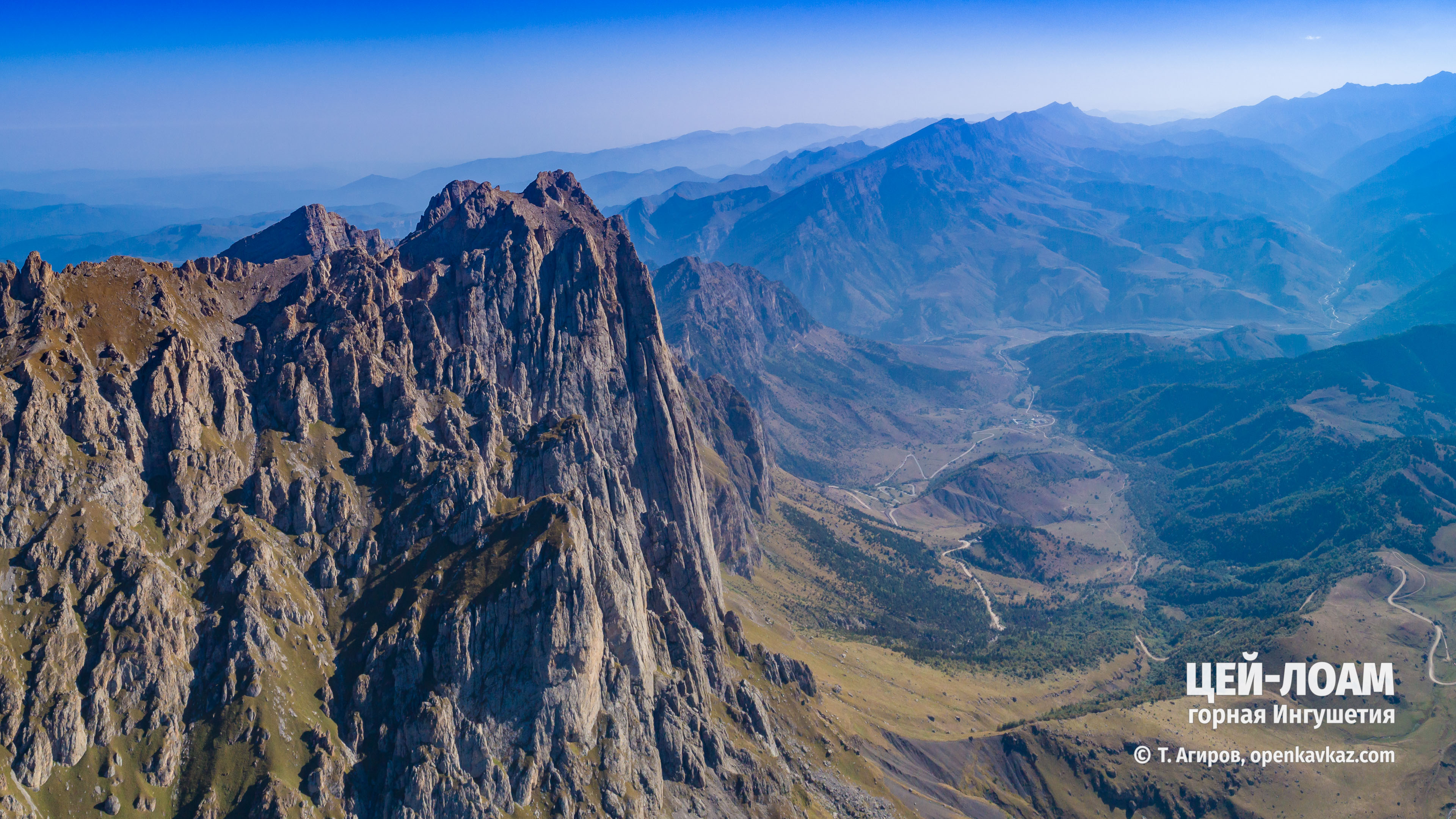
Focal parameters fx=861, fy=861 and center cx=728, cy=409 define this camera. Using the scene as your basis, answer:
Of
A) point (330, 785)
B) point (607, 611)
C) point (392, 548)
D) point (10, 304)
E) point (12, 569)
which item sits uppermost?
point (10, 304)

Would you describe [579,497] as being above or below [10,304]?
below

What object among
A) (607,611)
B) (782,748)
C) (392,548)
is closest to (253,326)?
(392,548)

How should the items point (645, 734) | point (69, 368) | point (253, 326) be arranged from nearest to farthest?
point (69, 368) → point (645, 734) → point (253, 326)

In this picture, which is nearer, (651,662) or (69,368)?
(69,368)

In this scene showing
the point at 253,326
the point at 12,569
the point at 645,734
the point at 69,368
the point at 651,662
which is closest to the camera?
the point at 12,569

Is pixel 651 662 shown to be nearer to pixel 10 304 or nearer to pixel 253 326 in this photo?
pixel 253 326

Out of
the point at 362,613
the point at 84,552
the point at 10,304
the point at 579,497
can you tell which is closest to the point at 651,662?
the point at 579,497
